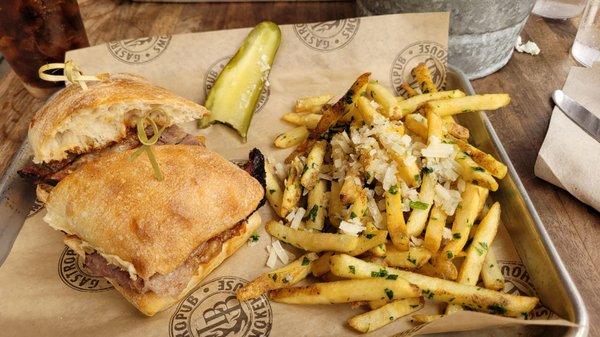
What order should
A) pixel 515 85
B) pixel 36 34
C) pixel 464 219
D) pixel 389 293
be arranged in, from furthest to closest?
pixel 515 85
pixel 36 34
pixel 464 219
pixel 389 293

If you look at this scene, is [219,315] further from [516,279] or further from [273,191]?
[516,279]

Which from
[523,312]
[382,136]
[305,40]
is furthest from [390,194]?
[305,40]

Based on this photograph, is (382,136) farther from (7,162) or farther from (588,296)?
(7,162)

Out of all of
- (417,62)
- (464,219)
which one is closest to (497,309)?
(464,219)

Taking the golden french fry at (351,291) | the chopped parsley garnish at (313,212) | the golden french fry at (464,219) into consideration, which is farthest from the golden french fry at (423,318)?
the chopped parsley garnish at (313,212)

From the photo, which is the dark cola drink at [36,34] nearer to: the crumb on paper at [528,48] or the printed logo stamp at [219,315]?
the printed logo stamp at [219,315]

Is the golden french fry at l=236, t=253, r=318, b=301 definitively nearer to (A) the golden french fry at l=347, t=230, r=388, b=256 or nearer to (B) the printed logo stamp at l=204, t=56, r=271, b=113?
(A) the golden french fry at l=347, t=230, r=388, b=256
